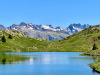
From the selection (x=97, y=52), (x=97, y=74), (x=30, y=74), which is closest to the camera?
(x=97, y=74)

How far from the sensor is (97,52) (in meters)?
156

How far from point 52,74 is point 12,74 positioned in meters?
14.3

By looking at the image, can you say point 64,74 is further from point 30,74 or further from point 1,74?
point 1,74

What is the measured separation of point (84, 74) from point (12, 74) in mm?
25646

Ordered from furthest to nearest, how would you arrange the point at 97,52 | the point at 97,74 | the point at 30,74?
the point at 97,52, the point at 30,74, the point at 97,74

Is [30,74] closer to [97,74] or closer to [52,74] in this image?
[52,74]

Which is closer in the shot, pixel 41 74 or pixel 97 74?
pixel 97 74

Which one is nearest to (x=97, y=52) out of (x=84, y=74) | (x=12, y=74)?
(x=84, y=74)

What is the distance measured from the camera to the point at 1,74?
212 feet

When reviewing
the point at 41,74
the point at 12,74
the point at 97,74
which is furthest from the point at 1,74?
the point at 97,74

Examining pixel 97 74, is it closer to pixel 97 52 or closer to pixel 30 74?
pixel 30 74

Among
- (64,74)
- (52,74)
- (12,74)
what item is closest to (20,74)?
(12,74)

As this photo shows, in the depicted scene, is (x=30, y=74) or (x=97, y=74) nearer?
(x=97, y=74)

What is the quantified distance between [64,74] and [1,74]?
22.5 meters
